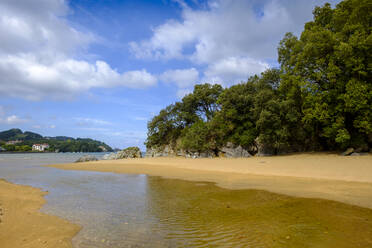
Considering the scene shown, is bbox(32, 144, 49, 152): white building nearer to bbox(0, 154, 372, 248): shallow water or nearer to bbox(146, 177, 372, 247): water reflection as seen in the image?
bbox(0, 154, 372, 248): shallow water

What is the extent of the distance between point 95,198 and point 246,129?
1735 cm

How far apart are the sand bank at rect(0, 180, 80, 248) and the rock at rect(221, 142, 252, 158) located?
58.3 ft

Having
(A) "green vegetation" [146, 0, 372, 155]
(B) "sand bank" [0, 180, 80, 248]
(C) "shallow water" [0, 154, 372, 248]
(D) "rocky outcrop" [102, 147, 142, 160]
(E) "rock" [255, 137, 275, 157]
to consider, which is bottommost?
(B) "sand bank" [0, 180, 80, 248]

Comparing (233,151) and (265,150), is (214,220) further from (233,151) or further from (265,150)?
(233,151)

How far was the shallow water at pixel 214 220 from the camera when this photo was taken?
3.41 meters

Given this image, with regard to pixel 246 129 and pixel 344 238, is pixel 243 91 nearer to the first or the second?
pixel 246 129

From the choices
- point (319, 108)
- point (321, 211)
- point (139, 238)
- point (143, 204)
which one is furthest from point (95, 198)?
point (319, 108)

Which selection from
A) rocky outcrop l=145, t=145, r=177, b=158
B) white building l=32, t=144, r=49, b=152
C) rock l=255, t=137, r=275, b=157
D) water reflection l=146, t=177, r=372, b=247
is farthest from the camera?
white building l=32, t=144, r=49, b=152

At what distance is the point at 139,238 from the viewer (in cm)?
356

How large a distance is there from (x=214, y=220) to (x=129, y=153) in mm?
30423

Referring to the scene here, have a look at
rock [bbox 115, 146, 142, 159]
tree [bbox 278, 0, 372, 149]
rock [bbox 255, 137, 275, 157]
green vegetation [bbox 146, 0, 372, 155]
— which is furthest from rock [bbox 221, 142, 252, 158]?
rock [bbox 115, 146, 142, 159]

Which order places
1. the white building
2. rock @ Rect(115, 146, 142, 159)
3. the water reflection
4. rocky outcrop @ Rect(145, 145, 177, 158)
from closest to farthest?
the water reflection < rocky outcrop @ Rect(145, 145, 177, 158) < rock @ Rect(115, 146, 142, 159) < the white building

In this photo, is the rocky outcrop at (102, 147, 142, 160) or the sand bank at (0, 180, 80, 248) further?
the rocky outcrop at (102, 147, 142, 160)

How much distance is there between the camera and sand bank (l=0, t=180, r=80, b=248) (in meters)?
3.40
